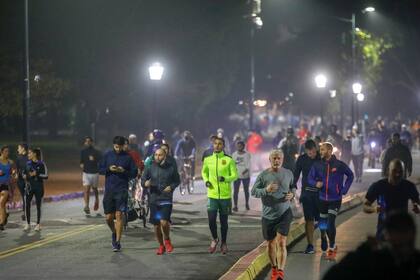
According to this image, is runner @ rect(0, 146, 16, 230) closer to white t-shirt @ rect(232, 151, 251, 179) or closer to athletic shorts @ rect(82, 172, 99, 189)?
athletic shorts @ rect(82, 172, 99, 189)

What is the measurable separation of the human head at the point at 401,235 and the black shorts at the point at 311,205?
7.67 meters

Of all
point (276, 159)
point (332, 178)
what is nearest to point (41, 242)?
point (332, 178)

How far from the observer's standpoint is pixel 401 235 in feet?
15.1

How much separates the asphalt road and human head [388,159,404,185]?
2560 mm

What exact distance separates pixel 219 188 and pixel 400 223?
8.03 metres

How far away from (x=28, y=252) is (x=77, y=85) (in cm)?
2896

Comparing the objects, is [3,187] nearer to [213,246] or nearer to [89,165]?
[89,165]

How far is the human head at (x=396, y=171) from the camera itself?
9500mm

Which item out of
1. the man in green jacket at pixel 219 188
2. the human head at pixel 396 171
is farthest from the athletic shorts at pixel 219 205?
the human head at pixel 396 171

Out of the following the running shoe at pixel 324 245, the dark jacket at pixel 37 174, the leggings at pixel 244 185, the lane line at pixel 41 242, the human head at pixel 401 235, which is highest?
the human head at pixel 401 235

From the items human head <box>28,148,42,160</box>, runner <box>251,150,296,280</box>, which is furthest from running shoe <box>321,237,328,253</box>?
human head <box>28,148,42,160</box>

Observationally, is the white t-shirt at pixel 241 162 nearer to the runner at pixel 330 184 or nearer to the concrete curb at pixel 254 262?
the concrete curb at pixel 254 262

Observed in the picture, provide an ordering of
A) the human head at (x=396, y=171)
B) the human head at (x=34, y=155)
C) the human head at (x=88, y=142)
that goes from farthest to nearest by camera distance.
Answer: the human head at (x=88, y=142), the human head at (x=34, y=155), the human head at (x=396, y=171)

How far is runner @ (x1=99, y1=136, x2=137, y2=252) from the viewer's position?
42.6 feet
